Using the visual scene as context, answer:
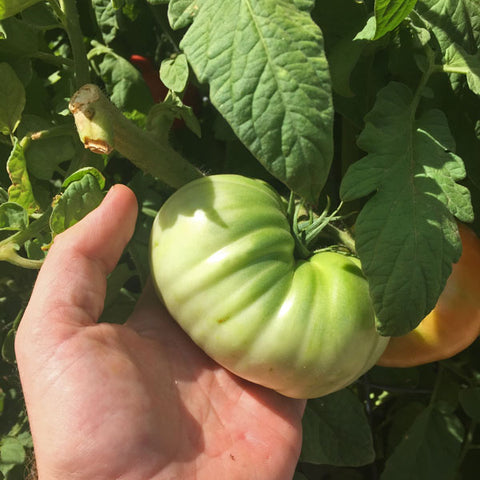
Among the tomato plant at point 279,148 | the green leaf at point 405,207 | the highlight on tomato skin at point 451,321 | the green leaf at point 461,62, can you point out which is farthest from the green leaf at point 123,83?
the highlight on tomato skin at point 451,321

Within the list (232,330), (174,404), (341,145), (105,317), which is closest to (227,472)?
(174,404)

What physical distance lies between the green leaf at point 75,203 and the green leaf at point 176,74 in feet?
0.69

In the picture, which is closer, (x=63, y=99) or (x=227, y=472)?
(x=227, y=472)

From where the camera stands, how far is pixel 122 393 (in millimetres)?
974

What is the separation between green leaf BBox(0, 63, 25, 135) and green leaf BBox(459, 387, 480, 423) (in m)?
1.17

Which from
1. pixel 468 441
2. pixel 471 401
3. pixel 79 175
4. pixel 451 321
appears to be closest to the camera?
pixel 79 175

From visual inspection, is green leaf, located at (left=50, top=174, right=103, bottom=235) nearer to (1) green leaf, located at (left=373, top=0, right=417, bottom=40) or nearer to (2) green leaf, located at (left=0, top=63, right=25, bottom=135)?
(2) green leaf, located at (left=0, top=63, right=25, bottom=135)

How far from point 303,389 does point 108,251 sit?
→ 1.33 ft

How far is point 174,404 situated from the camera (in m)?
1.09

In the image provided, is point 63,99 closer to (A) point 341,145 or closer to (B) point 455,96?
(A) point 341,145

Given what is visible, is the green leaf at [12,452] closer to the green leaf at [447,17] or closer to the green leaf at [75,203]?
the green leaf at [75,203]

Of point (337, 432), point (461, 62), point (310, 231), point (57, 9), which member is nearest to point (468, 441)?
point (337, 432)

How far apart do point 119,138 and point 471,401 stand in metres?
1.04

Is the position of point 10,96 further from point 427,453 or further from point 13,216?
point 427,453
